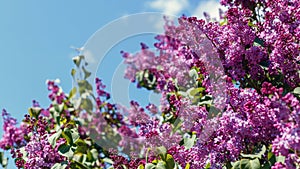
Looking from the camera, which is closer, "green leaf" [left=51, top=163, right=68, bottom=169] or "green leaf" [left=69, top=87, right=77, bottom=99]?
"green leaf" [left=51, top=163, right=68, bottom=169]

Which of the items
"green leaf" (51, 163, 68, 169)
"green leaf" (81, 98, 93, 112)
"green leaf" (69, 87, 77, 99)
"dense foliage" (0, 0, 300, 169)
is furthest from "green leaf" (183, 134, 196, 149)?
"green leaf" (69, 87, 77, 99)

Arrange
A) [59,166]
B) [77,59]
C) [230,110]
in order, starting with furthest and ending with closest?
[77,59] < [59,166] < [230,110]

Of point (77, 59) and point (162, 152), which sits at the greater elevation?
point (77, 59)

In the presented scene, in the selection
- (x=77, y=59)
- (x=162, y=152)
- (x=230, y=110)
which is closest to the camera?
(x=230, y=110)

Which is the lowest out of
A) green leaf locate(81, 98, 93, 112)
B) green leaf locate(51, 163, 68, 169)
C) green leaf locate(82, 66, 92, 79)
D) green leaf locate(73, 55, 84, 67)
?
green leaf locate(51, 163, 68, 169)

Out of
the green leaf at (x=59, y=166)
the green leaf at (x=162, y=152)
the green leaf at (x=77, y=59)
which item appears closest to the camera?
the green leaf at (x=162, y=152)

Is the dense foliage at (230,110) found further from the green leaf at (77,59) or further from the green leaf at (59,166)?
the green leaf at (77,59)

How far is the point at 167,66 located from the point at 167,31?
442mm

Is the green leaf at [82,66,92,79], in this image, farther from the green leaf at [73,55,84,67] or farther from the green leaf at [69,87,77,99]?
the green leaf at [69,87,77,99]

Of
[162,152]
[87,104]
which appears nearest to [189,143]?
[162,152]

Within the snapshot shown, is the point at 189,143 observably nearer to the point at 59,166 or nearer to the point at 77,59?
the point at 59,166

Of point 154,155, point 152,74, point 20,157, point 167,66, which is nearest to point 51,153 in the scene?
point 20,157

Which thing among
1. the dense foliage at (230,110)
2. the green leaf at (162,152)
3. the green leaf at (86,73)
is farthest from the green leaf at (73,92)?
the green leaf at (162,152)

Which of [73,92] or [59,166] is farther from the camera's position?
[73,92]
